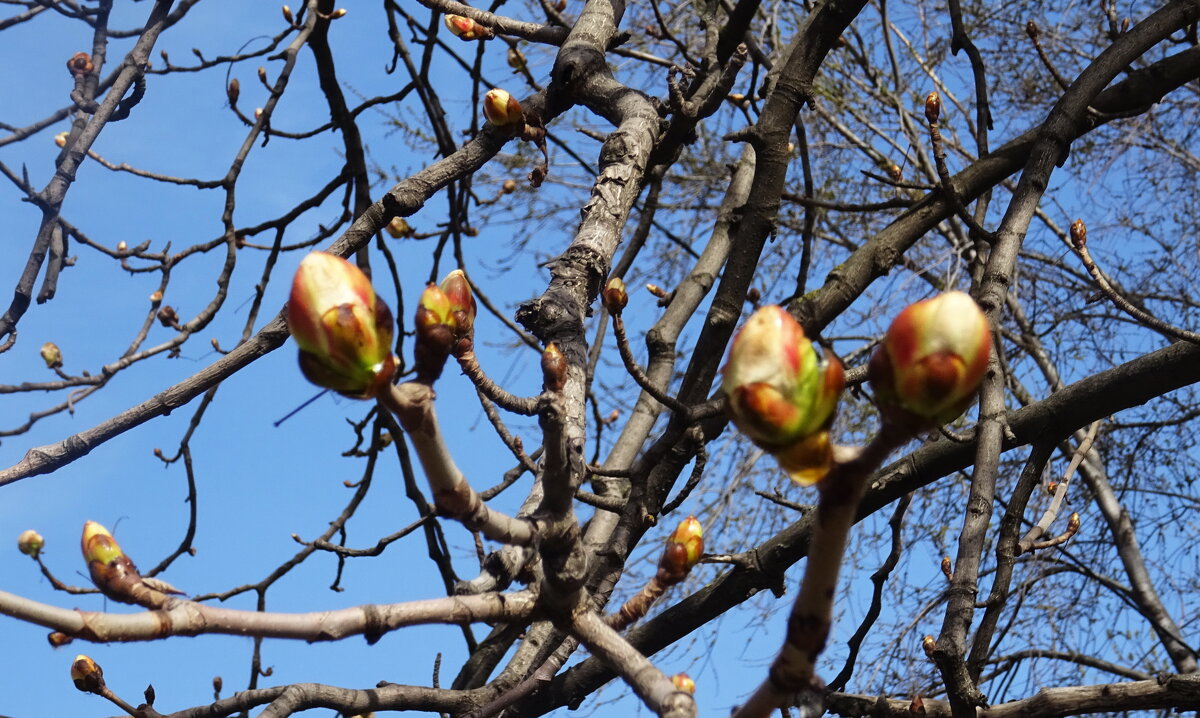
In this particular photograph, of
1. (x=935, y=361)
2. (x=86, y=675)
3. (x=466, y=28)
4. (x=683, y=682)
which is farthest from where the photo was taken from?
(x=466, y=28)

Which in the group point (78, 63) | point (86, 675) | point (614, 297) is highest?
point (78, 63)

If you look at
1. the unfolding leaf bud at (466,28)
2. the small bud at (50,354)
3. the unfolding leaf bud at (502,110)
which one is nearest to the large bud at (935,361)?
the unfolding leaf bud at (502,110)

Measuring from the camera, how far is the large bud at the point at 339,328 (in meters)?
0.69

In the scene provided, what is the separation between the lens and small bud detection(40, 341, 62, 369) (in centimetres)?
374

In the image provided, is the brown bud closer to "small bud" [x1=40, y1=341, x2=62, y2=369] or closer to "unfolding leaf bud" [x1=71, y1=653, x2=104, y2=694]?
"small bud" [x1=40, y1=341, x2=62, y2=369]

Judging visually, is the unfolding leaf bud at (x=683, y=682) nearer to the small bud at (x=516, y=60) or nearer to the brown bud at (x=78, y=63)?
the brown bud at (x=78, y=63)

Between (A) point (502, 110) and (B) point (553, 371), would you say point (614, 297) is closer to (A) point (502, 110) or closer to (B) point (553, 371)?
(A) point (502, 110)

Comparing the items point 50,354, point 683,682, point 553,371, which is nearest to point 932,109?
point 553,371

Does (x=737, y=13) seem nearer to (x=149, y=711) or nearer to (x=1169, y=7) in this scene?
(x=1169, y=7)

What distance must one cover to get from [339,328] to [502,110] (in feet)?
3.82

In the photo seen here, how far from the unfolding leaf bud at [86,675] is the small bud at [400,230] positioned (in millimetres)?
2388

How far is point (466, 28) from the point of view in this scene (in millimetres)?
2459

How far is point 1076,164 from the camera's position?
21.8 feet

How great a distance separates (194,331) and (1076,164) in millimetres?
5686
